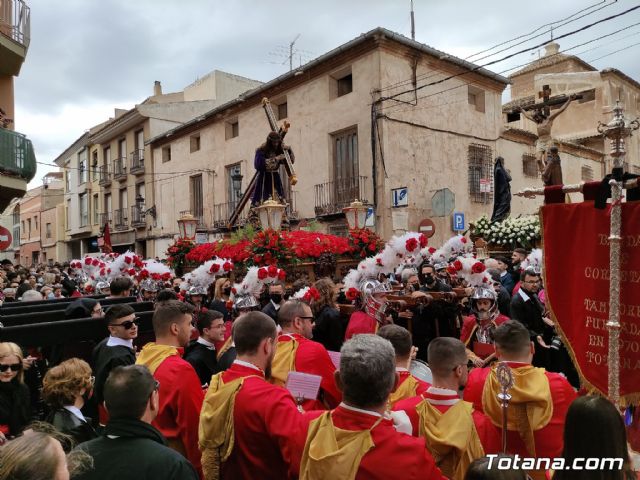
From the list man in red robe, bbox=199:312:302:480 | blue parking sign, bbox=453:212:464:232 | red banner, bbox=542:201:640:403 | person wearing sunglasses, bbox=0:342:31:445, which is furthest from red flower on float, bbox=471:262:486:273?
blue parking sign, bbox=453:212:464:232

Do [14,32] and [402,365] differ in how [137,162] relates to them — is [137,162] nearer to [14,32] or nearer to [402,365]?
[14,32]

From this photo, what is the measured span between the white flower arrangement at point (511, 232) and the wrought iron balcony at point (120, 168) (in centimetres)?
2376

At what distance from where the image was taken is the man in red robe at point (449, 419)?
2.53 metres

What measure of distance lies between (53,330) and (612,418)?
4491 mm

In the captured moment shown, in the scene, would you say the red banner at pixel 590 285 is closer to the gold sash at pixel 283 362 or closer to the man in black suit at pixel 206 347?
the gold sash at pixel 283 362

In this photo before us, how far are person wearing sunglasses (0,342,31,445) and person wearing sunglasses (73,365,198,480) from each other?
1649mm

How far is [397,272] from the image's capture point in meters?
8.18

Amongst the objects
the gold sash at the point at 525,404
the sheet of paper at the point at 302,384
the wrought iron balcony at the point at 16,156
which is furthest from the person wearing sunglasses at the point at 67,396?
the wrought iron balcony at the point at 16,156

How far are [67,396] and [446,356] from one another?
221 cm

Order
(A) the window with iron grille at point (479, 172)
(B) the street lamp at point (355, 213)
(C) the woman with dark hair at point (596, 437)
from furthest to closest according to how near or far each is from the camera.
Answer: (A) the window with iron grille at point (479, 172), (B) the street lamp at point (355, 213), (C) the woman with dark hair at point (596, 437)

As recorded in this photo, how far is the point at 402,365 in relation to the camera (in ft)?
10.6

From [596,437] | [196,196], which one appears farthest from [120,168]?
[596,437]

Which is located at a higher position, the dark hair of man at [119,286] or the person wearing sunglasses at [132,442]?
the dark hair of man at [119,286]

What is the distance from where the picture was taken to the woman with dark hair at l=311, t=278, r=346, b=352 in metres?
5.82
